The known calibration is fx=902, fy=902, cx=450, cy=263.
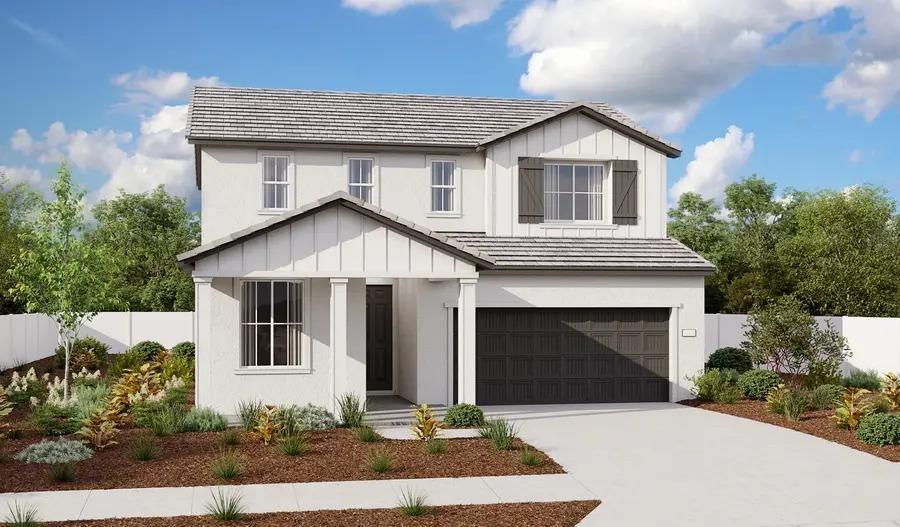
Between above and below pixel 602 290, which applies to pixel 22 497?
below

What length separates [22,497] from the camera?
439 inches

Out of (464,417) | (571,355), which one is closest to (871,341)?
(571,355)

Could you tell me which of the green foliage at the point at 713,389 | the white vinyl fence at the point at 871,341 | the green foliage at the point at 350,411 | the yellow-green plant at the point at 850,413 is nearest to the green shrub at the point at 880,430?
the yellow-green plant at the point at 850,413

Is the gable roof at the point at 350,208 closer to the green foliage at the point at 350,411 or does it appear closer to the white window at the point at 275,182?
the green foliage at the point at 350,411

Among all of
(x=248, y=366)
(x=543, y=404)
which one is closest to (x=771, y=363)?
(x=543, y=404)

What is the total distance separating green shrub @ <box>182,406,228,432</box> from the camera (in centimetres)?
1595

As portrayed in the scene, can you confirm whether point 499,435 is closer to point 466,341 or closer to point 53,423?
point 466,341

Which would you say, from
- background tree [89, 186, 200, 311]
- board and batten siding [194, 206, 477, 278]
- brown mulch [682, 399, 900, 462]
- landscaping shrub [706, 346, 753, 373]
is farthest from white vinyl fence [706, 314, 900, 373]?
background tree [89, 186, 200, 311]

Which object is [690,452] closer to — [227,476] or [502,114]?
[227,476]

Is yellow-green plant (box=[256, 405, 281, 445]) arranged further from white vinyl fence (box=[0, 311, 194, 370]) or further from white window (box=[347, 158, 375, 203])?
white vinyl fence (box=[0, 311, 194, 370])

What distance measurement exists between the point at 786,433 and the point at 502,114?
1170cm

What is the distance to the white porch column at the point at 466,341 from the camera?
1742cm

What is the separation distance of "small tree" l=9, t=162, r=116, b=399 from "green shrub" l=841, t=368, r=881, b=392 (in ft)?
63.6

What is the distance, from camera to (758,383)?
21000 millimetres
